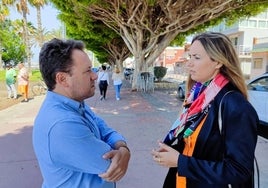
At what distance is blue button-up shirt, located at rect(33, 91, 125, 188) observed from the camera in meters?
1.32

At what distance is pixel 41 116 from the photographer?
143 cm

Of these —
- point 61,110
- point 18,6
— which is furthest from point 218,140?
point 18,6

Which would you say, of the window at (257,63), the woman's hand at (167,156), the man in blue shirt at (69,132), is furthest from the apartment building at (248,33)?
the man in blue shirt at (69,132)

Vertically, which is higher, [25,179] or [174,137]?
[174,137]

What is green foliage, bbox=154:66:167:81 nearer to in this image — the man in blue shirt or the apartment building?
Result: the apartment building

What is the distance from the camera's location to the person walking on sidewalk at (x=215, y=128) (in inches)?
56.4

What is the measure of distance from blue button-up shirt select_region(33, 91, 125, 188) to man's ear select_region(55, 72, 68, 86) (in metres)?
0.07

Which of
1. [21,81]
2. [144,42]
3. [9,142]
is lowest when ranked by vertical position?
[9,142]

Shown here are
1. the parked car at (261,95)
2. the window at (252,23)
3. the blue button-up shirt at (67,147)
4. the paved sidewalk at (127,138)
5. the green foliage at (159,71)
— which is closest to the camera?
the blue button-up shirt at (67,147)

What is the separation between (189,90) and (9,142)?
5423mm

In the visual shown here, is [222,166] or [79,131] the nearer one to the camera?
[79,131]

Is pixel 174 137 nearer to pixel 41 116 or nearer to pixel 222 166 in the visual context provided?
pixel 222 166

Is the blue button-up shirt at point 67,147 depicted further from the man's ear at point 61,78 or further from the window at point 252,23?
the window at point 252,23

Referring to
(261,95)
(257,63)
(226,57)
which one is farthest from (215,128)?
(257,63)
